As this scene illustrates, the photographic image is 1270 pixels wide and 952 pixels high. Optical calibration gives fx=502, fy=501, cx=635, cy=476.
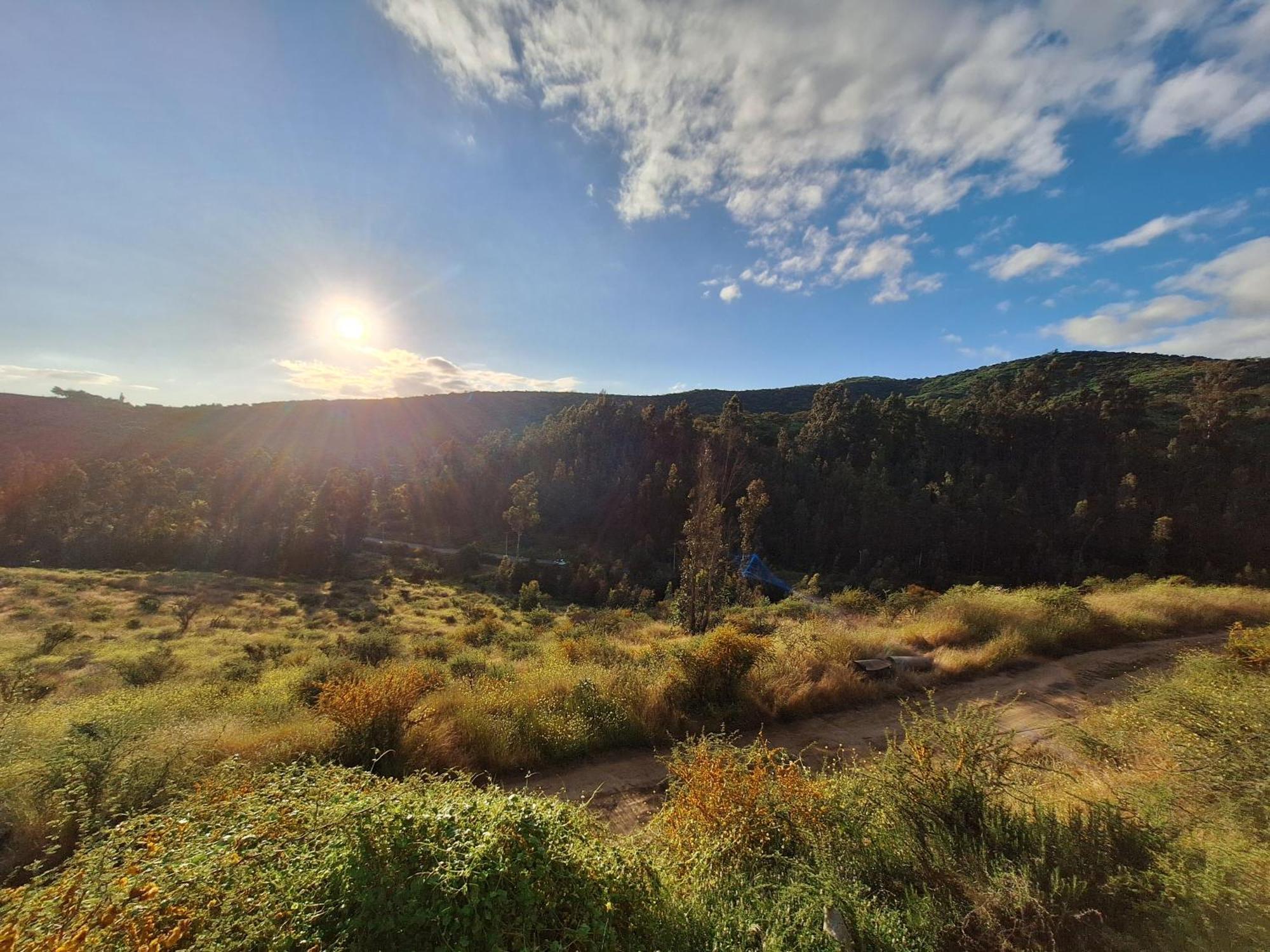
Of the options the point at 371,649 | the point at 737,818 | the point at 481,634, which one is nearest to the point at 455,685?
the point at 737,818

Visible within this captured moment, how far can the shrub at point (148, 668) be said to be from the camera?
1196cm

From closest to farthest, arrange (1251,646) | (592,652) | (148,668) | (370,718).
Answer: (370,718)
(1251,646)
(592,652)
(148,668)

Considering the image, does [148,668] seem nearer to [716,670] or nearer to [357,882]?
[716,670]

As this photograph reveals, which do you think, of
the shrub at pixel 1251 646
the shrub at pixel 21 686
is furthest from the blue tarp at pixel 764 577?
the shrub at pixel 21 686

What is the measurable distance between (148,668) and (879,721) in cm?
1661

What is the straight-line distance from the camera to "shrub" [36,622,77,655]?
16.6 m

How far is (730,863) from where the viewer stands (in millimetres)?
3600

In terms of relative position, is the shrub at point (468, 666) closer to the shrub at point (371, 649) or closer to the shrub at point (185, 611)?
the shrub at point (371, 649)

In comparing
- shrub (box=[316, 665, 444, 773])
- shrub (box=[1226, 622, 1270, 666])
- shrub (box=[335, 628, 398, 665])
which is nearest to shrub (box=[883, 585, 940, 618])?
shrub (box=[1226, 622, 1270, 666])

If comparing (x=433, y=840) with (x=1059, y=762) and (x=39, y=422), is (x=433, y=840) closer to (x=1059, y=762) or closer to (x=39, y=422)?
(x=1059, y=762)

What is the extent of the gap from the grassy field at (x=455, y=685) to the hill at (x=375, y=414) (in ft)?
211

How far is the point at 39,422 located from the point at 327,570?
213 feet

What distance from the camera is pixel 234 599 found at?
29750 mm

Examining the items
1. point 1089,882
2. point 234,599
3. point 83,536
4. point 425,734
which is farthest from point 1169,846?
point 83,536
